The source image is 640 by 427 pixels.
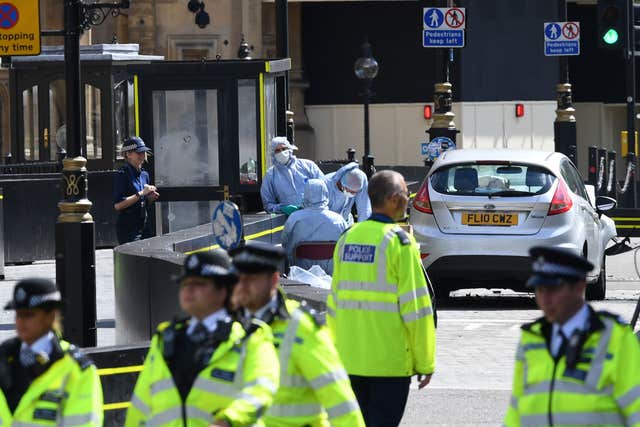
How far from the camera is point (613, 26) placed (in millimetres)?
20047

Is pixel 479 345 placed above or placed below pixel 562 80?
below

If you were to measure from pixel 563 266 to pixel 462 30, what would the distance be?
66.4 feet

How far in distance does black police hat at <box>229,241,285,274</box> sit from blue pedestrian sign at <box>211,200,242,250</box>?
4.61m

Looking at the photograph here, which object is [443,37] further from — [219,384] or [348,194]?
[219,384]

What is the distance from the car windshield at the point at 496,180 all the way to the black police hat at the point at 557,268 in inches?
397

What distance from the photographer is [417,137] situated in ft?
151

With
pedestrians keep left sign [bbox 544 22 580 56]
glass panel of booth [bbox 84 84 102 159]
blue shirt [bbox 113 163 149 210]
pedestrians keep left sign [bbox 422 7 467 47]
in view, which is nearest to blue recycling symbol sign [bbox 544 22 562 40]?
pedestrians keep left sign [bbox 544 22 580 56]

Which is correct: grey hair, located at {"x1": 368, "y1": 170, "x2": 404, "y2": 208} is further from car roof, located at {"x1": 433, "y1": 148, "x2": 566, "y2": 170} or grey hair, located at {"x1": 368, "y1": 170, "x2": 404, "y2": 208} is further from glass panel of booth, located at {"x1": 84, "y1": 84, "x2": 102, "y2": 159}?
glass panel of booth, located at {"x1": 84, "y1": 84, "x2": 102, "y2": 159}

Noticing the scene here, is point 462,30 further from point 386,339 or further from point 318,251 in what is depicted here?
point 386,339

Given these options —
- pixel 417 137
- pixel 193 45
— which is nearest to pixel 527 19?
pixel 417 137

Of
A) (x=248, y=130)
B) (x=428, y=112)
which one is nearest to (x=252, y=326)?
(x=248, y=130)

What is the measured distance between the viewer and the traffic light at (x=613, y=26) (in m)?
20.0

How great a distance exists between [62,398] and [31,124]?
22422mm

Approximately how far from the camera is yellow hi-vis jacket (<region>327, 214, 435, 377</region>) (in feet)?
24.0
